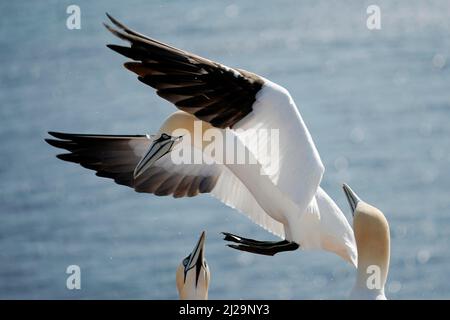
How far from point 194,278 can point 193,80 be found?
3.78 ft

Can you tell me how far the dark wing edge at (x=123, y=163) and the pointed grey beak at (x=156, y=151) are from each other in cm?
36

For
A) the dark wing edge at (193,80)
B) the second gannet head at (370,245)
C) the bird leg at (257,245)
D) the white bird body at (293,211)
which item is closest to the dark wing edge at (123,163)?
the white bird body at (293,211)

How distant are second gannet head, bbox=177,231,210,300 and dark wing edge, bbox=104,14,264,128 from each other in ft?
3.01

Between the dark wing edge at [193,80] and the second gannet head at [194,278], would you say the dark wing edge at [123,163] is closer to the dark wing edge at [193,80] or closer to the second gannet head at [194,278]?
the second gannet head at [194,278]

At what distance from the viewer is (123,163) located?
19.7 ft

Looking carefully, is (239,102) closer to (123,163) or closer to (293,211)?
(293,211)

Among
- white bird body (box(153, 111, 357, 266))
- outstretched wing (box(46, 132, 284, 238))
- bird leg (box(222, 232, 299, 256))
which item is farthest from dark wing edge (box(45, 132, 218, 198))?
bird leg (box(222, 232, 299, 256))

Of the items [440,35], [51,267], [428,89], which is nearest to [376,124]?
[428,89]

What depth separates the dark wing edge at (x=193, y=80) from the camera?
483 centimetres

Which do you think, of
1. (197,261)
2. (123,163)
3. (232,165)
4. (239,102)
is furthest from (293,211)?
(123,163)

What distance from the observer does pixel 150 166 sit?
591 cm

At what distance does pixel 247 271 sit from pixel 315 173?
93.8 inches

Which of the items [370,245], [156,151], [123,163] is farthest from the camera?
[123,163]
